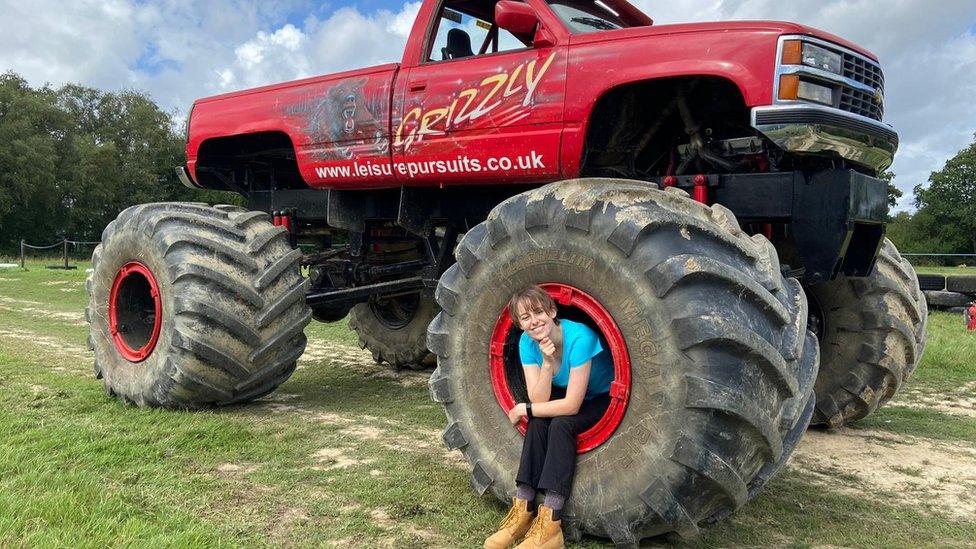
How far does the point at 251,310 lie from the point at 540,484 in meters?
2.69

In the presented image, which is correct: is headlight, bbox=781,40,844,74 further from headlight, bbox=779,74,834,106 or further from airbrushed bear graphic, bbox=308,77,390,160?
airbrushed bear graphic, bbox=308,77,390,160

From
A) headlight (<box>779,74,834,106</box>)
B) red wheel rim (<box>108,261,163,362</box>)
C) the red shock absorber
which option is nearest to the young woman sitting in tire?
the red shock absorber

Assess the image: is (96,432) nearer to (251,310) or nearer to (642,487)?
(251,310)

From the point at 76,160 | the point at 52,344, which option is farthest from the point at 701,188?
the point at 76,160

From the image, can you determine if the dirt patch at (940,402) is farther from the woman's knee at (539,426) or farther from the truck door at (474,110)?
the woman's knee at (539,426)

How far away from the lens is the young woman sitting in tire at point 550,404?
9.87 feet

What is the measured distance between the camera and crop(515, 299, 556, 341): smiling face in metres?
3.12

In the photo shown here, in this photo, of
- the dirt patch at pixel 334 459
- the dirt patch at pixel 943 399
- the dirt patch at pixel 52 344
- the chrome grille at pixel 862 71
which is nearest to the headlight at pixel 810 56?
the chrome grille at pixel 862 71

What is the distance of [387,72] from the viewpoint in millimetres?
4883

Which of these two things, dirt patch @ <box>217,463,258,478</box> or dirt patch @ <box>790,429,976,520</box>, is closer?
dirt patch @ <box>790,429,976,520</box>

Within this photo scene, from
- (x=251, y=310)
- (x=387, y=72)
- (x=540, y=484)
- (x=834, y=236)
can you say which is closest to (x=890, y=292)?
(x=834, y=236)

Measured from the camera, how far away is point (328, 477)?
12.3 feet

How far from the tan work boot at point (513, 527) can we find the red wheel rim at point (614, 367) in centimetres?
32

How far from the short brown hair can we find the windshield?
1804mm
